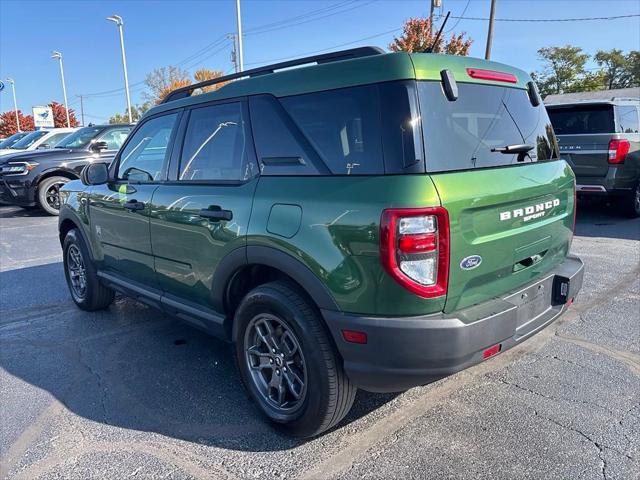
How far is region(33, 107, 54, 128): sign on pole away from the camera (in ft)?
127

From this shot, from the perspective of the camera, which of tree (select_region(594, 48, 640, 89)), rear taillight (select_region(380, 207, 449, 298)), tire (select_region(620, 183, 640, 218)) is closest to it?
rear taillight (select_region(380, 207, 449, 298))

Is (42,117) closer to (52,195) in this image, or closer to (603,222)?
(52,195)

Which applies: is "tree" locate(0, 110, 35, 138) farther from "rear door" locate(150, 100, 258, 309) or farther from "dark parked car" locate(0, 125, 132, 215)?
"rear door" locate(150, 100, 258, 309)

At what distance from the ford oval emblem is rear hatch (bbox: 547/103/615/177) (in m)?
6.75

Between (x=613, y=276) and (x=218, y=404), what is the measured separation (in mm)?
4629

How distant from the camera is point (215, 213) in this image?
2.94m

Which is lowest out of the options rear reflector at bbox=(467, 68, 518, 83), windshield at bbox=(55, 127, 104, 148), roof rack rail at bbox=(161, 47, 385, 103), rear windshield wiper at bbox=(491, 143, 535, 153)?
rear windshield wiper at bbox=(491, 143, 535, 153)

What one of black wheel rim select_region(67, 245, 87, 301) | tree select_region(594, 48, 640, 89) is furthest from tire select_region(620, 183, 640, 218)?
tree select_region(594, 48, 640, 89)

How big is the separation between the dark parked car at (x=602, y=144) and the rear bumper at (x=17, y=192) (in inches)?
420

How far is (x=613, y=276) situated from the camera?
5.43 meters

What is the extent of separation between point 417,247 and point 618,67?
2594 inches

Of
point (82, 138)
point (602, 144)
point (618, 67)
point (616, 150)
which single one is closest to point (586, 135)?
point (602, 144)

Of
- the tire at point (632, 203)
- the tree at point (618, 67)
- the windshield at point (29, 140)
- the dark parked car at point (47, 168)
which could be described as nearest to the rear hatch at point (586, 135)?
the tire at point (632, 203)

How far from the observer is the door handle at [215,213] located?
112 inches
